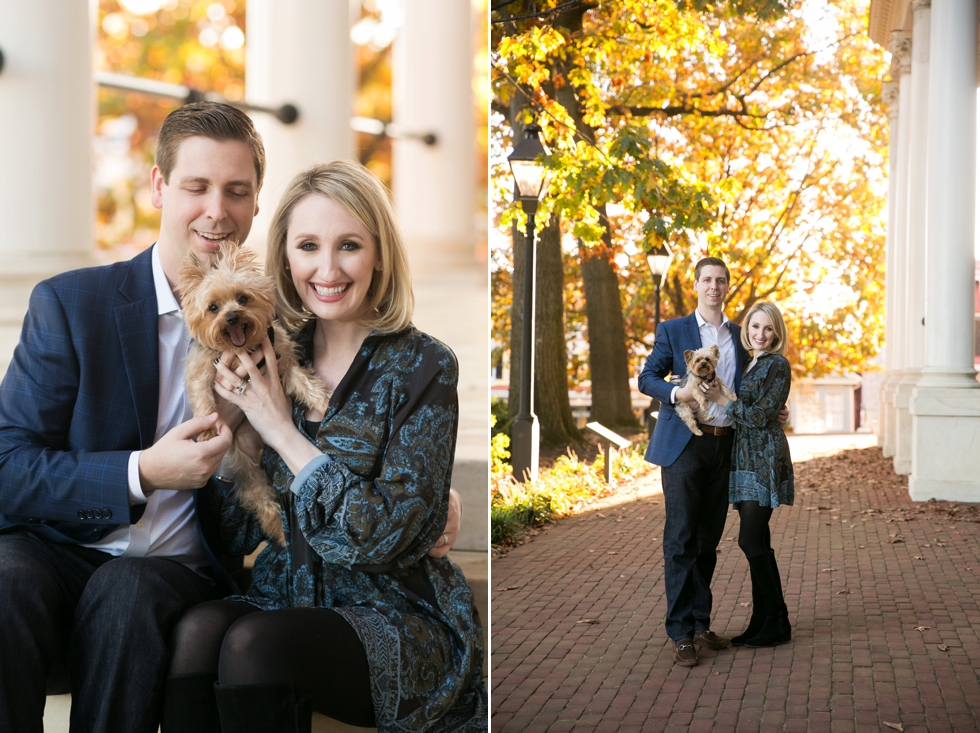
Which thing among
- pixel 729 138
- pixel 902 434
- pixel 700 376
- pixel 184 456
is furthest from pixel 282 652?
pixel 902 434

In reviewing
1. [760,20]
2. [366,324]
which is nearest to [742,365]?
[760,20]

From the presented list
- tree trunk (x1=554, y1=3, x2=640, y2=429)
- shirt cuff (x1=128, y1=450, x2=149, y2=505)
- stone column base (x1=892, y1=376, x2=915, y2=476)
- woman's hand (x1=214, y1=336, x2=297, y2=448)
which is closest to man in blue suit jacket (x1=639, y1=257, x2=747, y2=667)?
tree trunk (x1=554, y1=3, x2=640, y2=429)

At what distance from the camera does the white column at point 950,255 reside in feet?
14.8

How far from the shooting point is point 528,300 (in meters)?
4.39

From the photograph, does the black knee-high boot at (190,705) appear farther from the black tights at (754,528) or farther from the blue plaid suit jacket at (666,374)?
the black tights at (754,528)

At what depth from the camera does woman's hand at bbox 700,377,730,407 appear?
3654 millimetres

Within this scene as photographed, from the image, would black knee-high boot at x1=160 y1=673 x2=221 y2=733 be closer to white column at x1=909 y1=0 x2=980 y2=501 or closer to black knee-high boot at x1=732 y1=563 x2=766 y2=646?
black knee-high boot at x1=732 y1=563 x2=766 y2=646

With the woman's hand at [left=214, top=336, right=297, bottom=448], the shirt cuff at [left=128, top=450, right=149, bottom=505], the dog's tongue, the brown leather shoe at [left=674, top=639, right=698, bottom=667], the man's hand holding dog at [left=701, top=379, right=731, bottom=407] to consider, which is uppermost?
the dog's tongue

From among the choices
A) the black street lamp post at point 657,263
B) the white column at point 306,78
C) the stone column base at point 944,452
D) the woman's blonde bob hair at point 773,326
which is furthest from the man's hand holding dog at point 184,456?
the stone column base at point 944,452

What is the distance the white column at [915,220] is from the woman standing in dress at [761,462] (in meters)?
1.09

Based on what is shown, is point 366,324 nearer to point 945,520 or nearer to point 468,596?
point 468,596

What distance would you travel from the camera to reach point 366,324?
2482 millimetres

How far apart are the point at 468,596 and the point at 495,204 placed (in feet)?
7.83

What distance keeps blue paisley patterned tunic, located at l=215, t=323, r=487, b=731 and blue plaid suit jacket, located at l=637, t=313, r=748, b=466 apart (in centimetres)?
154
